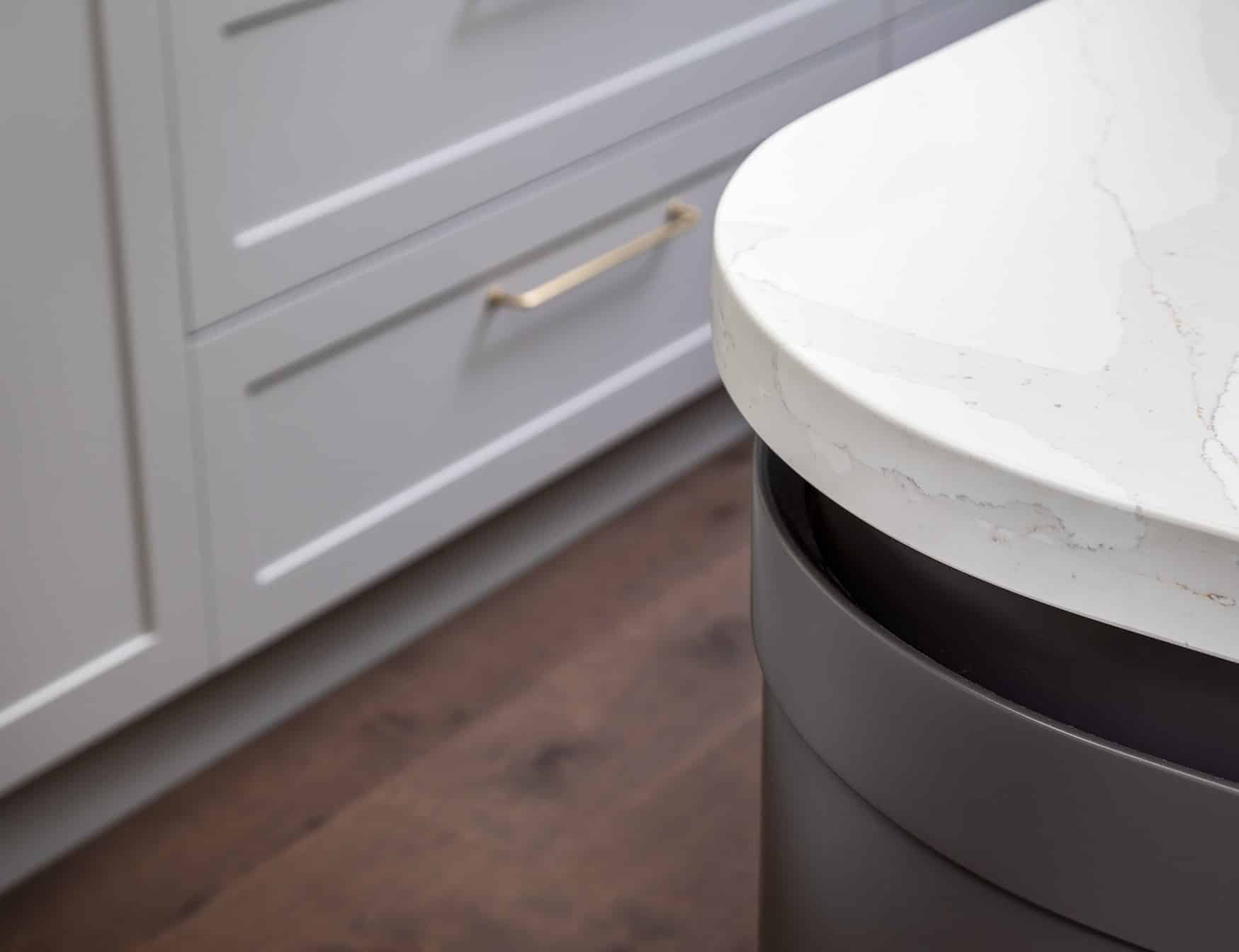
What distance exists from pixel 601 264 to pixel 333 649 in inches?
17.1

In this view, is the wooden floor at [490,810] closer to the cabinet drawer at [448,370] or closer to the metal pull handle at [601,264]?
the cabinet drawer at [448,370]

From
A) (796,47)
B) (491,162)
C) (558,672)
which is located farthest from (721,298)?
(796,47)

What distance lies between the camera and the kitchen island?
38 cm

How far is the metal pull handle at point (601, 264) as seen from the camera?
4.47ft

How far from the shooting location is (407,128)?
122cm

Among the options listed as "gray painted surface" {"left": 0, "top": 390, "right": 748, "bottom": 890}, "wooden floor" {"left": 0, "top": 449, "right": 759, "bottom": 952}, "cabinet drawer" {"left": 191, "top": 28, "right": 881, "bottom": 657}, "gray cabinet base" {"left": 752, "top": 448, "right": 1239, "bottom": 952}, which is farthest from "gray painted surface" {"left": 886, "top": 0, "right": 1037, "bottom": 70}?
"gray cabinet base" {"left": 752, "top": 448, "right": 1239, "bottom": 952}

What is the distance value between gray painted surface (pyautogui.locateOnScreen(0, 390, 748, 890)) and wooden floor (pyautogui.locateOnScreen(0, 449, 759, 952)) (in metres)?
0.02

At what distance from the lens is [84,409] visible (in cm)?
108

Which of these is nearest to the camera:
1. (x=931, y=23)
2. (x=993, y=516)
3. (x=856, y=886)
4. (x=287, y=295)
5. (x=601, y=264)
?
(x=993, y=516)

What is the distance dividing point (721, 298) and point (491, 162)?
0.87 meters

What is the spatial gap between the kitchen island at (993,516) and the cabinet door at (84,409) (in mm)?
595

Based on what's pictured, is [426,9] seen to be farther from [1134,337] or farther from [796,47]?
[1134,337]

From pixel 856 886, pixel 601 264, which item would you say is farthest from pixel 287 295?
pixel 856 886

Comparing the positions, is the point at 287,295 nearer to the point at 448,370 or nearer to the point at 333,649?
the point at 448,370
